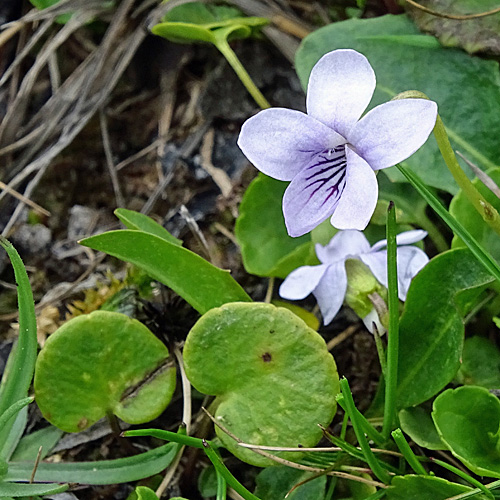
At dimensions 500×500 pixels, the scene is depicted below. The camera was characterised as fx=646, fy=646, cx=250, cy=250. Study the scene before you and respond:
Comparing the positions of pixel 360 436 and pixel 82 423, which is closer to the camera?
pixel 360 436

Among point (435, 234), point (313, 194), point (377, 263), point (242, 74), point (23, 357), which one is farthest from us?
point (242, 74)

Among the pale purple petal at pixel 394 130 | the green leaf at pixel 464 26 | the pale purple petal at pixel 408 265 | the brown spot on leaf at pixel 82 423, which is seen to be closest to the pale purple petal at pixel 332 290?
the pale purple petal at pixel 408 265

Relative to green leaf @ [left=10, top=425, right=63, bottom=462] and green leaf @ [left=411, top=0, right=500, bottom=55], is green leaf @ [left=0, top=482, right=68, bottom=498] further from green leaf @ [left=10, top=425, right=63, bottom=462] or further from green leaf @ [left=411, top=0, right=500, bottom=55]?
green leaf @ [left=411, top=0, right=500, bottom=55]

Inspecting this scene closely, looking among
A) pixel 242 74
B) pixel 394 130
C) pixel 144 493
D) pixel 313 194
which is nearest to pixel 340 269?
pixel 313 194

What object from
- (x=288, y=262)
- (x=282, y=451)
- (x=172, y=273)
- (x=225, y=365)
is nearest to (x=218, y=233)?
(x=288, y=262)

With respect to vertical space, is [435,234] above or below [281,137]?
below

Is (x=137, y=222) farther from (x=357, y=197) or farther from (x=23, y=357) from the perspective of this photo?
(x=357, y=197)

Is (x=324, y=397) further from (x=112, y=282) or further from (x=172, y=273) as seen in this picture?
(x=112, y=282)
